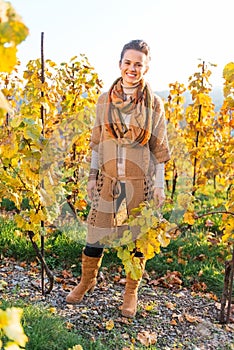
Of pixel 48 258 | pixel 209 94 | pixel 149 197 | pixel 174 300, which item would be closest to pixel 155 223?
pixel 149 197

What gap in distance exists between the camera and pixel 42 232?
283cm

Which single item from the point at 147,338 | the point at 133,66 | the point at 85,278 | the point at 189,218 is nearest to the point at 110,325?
the point at 147,338

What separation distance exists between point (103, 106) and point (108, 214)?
0.69 m

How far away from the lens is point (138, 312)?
2.96 metres

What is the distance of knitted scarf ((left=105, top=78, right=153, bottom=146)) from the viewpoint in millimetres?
2600

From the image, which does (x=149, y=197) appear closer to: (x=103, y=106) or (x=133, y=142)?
(x=133, y=142)

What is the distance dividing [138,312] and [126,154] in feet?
3.52

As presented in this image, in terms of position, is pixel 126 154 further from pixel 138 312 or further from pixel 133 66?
pixel 138 312

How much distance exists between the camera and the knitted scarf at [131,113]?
2.60 m

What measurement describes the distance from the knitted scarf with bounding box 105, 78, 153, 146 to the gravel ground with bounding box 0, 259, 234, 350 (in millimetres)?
1092

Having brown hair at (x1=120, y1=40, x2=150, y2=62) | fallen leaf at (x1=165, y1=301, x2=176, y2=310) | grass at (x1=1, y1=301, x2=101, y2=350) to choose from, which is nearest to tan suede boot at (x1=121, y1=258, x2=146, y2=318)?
fallen leaf at (x1=165, y1=301, x2=176, y2=310)

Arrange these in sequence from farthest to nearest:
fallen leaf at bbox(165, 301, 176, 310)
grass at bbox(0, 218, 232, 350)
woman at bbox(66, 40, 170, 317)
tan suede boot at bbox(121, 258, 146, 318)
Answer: grass at bbox(0, 218, 232, 350) → fallen leaf at bbox(165, 301, 176, 310) → tan suede boot at bbox(121, 258, 146, 318) → woman at bbox(66, 40, 170, 317)

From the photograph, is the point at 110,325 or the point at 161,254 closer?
the point at 110,325

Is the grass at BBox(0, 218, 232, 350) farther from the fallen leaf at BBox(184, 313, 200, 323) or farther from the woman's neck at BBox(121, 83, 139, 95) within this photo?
the woman's neck at BBox(121, 83, 139, 95)
